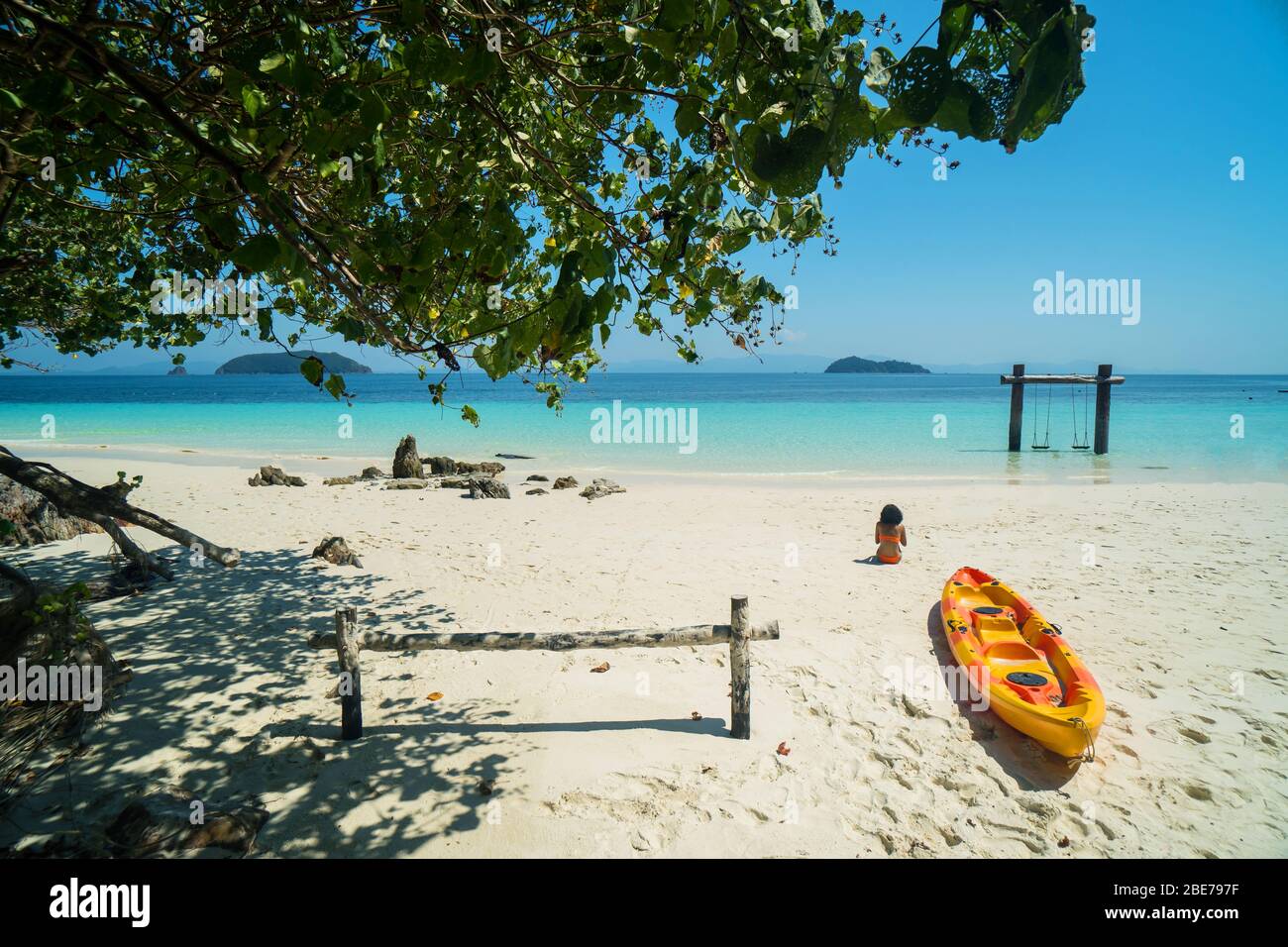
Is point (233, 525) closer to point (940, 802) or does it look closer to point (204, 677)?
point (204, 677)

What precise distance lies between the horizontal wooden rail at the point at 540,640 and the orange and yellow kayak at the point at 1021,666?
2.22 metres

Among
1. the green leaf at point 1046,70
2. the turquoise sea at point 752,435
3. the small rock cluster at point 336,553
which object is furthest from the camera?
the turquoise sea at point 752,435

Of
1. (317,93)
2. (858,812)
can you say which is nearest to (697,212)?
(317,93)

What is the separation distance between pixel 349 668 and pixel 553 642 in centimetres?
151

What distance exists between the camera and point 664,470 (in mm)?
21828

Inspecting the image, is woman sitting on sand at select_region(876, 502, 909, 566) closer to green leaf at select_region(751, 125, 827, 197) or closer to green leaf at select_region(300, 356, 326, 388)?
green leaf at select_region(300, 356, 326, 388)

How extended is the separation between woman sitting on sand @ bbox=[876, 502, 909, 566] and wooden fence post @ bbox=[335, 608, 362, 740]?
722 centimetres

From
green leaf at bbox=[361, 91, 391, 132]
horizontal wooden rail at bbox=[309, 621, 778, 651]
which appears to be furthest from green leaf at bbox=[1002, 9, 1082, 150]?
horizontal wooden rail at bbox=[309, 621, 778, 651]

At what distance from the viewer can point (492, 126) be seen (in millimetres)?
3857

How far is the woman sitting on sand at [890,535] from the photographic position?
360 inches

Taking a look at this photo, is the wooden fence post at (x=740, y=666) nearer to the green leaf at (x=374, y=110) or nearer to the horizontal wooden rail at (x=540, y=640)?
the horizontal wooden rail at (x=540, y=640)

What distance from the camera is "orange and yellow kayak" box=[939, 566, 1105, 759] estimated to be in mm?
4609

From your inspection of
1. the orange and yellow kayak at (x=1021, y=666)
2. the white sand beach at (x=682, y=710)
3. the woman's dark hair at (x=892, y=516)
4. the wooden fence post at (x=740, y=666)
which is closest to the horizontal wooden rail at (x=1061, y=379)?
the white sand beach at (x=682, y=710)
